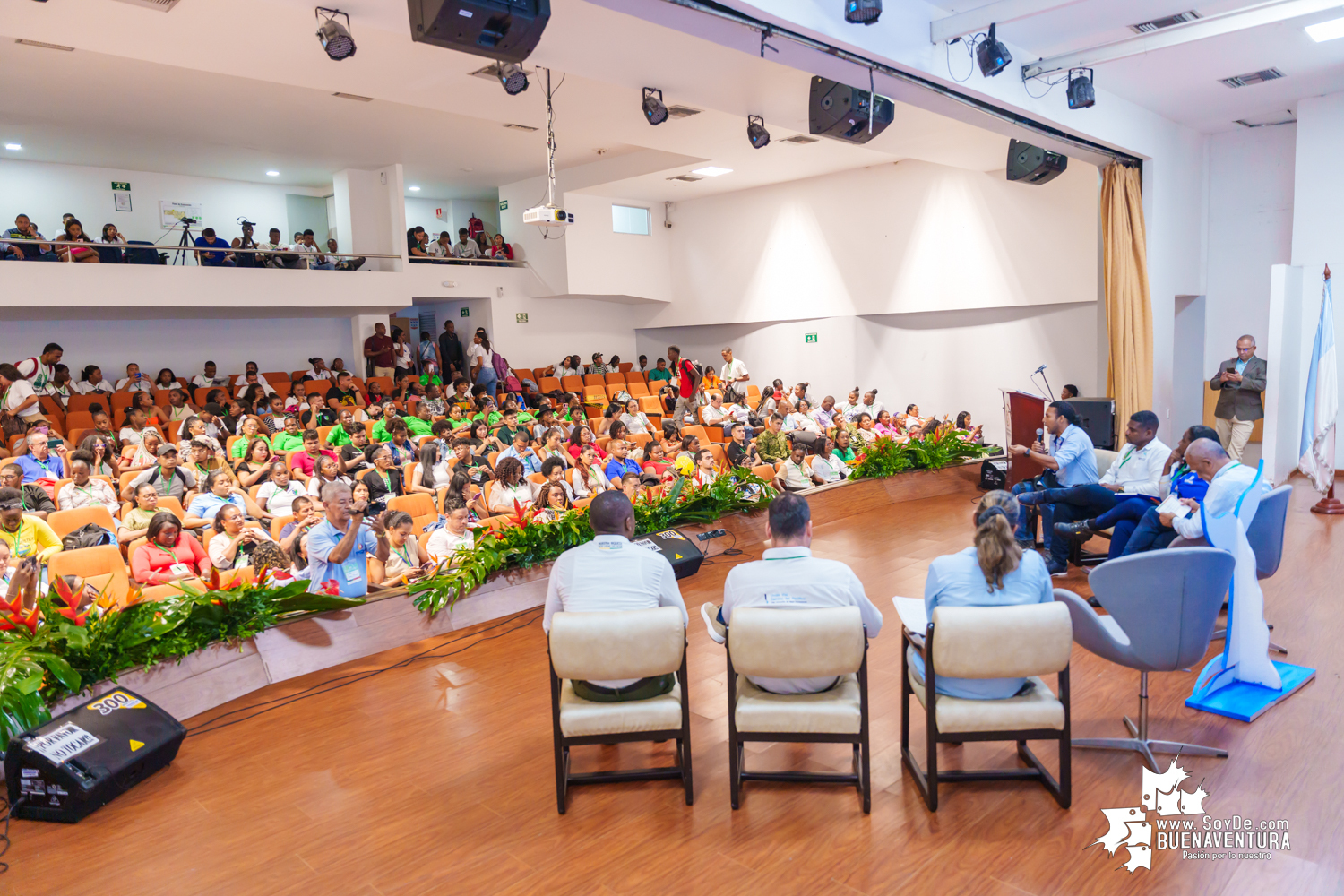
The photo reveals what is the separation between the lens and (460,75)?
6.61 m

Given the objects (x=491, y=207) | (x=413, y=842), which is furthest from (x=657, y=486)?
(x=491, y=207)

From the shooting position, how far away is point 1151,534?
461 cm

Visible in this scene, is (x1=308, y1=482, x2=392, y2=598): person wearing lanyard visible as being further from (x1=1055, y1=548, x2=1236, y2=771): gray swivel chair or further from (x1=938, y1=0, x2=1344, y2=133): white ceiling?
(x1=938, y1=0, x2=1344, y2=133): white ceiling

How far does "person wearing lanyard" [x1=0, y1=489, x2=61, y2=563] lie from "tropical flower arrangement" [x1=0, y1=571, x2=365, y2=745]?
2.97 feet

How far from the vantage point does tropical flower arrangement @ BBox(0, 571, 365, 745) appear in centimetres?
324

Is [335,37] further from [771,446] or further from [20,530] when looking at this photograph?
[771,446]

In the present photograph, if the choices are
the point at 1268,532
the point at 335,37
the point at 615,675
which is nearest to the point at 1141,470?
the point at 1268,532

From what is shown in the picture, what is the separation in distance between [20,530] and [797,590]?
4.12 metres

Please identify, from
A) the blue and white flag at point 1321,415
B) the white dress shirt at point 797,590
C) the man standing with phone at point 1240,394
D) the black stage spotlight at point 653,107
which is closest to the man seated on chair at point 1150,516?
the blue and white flag at point 1321,415

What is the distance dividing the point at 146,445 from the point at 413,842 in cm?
558

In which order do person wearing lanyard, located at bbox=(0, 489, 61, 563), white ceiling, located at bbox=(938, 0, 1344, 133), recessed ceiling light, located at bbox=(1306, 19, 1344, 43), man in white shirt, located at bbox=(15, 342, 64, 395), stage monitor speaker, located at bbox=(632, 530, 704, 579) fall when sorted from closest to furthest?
1. person wearing lanyard, located at bbox=(0, 489, 61, 563)
2. stage monitor speaker, located at bbox=(632, 530, 704, 579)
3. white ceiling, located at bbox=(938, 0, 1344, 133)
4. recessed ceiling light, located at bbox=(1306, 19, 1344, 43)
5. man in white shirt, located at bbox=(15, 342, 64, 395)

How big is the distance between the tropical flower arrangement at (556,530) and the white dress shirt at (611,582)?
1904 millimetres

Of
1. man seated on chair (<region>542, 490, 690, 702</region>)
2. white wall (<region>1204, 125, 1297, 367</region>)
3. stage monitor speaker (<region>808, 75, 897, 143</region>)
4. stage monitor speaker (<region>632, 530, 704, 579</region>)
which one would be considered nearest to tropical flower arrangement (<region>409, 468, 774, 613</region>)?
stage monitor speaker (<region>632, 530, 704, 579</region>)

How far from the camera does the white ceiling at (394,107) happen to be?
5.42 m
